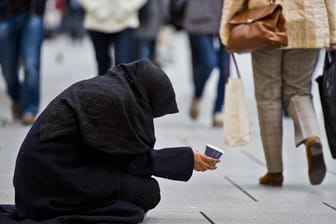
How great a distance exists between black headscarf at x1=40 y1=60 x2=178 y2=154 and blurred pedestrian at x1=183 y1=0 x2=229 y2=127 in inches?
164

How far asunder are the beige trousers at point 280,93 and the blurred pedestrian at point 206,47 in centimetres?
274

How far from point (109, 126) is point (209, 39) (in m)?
4.74

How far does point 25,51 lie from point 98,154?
440cm

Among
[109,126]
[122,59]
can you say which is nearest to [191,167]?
→ [109,126]

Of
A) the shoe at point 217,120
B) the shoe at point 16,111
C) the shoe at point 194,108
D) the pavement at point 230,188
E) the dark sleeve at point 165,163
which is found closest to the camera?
the dark sleeve at point 165,163

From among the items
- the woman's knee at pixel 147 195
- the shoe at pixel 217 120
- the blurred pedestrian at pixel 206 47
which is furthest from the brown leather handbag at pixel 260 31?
the shoe at pixel 217 120

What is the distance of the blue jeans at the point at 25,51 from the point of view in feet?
28.9

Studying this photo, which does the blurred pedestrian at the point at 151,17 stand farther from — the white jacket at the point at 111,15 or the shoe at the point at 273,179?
the shoe at the point at 273,179

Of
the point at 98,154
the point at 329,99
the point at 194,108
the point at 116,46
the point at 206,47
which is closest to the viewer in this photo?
the point at 98,154

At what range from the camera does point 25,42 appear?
8.84m

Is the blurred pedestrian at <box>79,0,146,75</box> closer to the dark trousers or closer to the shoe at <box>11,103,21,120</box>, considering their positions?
the shoe at <box>11,103,21,120</box>

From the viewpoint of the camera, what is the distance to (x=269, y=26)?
5.64 meters

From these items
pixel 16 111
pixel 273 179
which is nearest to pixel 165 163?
pixel 273 179

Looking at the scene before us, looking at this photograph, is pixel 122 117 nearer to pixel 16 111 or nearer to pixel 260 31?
pixel 260 31
